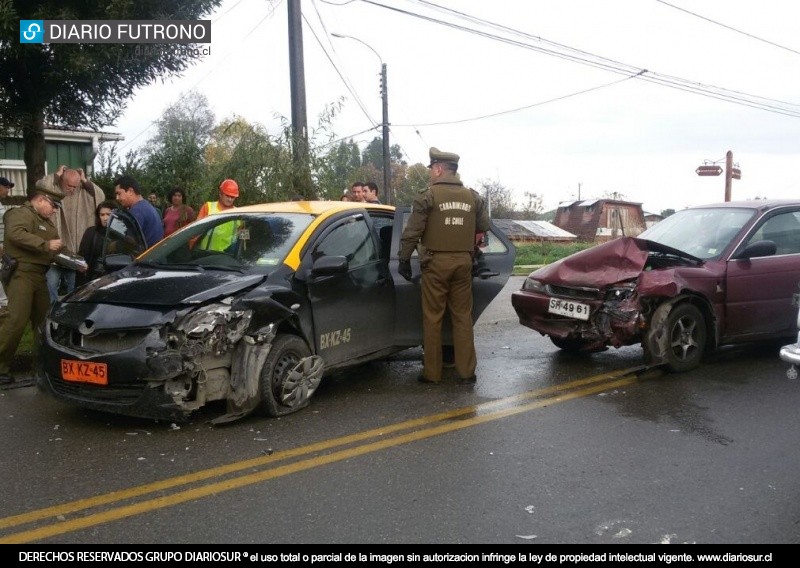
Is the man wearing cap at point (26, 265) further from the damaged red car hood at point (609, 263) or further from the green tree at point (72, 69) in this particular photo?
the damaged red car hood at point (609, 263)

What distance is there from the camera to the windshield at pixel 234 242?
580cm

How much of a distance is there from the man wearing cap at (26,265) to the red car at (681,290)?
4392 millimetres

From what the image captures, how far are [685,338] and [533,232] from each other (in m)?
42.7

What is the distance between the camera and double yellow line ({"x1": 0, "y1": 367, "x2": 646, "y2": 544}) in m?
3.61

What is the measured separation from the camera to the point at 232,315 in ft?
16.6

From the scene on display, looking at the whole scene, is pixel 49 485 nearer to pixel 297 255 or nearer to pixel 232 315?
pixel 232 315

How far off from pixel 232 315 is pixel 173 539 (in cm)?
192

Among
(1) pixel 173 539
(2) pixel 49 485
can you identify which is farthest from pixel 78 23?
(1) pixel 173 539

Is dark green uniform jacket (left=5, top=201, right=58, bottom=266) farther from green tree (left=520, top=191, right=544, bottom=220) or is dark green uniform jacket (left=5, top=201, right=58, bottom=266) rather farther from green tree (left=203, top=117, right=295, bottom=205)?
green tree (left=520, top=191, right=544, bottom=220)

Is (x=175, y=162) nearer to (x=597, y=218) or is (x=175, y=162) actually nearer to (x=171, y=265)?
(x=171, y=265)

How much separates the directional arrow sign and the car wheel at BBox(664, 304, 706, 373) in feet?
84.5

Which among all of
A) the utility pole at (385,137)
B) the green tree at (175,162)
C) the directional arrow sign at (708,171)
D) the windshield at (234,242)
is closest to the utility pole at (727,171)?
the directional arrow sign at (708,171)

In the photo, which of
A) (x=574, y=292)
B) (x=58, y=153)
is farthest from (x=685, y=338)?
(x=58, y=153)
